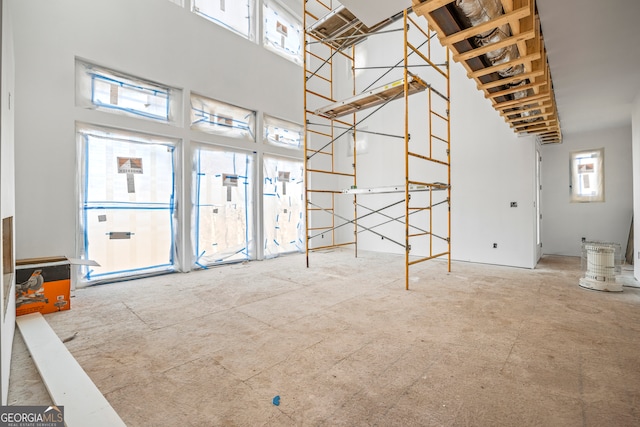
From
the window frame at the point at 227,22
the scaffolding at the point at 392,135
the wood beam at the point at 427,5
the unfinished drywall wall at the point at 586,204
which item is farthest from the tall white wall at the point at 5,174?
the unfinished drywall wall at the point at 586,204

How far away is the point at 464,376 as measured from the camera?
1626mm

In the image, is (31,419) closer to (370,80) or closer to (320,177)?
(320,177)

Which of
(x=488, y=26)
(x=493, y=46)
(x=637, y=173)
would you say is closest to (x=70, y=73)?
(x=488, y=26)

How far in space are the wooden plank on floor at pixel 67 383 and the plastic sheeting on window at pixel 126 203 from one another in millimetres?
1618

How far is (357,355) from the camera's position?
6.13ft

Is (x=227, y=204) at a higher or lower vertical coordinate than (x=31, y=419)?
higher

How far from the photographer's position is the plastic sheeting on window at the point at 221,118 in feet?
15.0

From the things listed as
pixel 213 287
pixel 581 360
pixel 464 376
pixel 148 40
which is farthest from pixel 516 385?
pixel 148 40

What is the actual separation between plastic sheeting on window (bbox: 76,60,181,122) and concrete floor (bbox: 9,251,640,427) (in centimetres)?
237

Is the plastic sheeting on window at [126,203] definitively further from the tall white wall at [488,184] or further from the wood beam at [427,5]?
the tall white wall at [488,184]

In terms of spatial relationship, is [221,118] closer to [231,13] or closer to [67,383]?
[231,13]

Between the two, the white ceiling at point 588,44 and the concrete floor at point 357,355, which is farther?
the white ceiling at point 588,44

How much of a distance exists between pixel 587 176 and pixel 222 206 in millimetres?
6916

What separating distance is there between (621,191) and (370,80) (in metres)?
5.25
